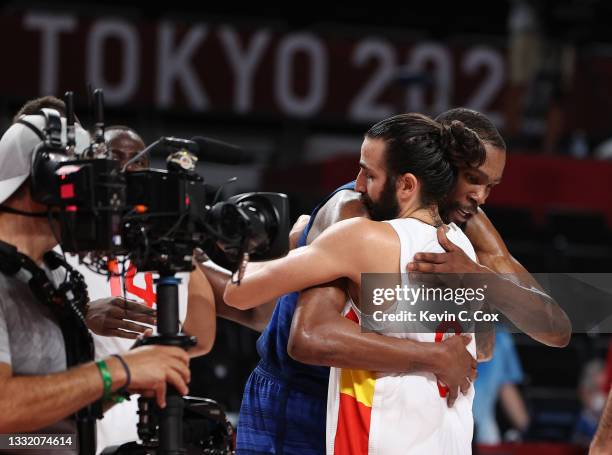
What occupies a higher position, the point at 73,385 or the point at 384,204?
the point at 384,204

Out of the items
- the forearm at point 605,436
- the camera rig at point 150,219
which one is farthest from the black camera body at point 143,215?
the forearm at point 605,436

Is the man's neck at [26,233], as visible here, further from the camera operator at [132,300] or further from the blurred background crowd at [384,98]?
the blurred background crowd at [384,98]

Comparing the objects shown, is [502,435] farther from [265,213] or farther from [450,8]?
[265,213]

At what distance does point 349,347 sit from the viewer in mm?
2506

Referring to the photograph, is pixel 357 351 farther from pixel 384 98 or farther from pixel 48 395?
pixel 384 98

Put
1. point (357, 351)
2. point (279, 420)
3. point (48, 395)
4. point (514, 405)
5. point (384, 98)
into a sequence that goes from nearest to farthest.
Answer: point (48, 395)
point (357, 351)
point (279, 420)
point (514, 405)
point (384, 98)

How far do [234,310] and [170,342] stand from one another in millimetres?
1043

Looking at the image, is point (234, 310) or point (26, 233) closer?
point (26, 233)

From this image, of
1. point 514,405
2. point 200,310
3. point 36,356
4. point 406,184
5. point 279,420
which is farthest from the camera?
point 514,405

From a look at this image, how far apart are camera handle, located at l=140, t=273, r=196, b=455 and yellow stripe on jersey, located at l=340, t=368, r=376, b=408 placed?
1.37ft

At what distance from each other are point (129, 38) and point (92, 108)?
20.3 ft

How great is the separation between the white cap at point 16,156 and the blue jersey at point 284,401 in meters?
0.75

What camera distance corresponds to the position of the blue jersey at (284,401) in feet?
8.93

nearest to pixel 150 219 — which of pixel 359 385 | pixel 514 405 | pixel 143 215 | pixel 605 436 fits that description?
pixel 143 215
